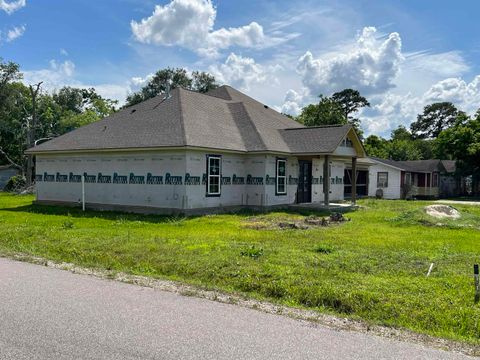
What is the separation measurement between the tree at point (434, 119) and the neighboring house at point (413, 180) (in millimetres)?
40293

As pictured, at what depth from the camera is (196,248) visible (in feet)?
34.6

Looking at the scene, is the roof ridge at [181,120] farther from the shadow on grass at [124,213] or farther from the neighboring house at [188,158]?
the shadow on grass at [124,213]

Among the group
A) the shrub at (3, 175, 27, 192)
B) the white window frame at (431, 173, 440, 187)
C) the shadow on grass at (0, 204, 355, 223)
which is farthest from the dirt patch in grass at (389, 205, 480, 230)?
the shrub at (3, 175, 27, 192)

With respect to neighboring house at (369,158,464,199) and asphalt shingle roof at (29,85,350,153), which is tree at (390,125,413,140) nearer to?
neighboring house at (369,158,464,199)

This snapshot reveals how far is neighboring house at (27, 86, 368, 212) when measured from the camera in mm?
19094

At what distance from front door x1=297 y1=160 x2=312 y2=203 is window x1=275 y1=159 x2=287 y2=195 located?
1.65m

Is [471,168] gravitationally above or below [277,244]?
above

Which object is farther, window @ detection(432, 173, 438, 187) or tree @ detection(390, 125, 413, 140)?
tree @ detection(390, 125, 413, 140)

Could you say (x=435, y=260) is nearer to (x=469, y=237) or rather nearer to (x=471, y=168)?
(x=469, y=237)

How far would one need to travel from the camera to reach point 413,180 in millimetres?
42000

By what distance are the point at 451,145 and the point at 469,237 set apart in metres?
32.0

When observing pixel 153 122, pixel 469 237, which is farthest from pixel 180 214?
pixel 469 237

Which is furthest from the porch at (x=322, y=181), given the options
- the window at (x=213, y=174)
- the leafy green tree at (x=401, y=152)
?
the leafy green tree at (x=401, y=152)

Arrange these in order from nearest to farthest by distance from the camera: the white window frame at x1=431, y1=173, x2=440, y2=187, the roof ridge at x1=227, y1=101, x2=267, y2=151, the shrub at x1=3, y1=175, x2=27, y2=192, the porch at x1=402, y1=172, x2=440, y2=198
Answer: the roof ridge at x1=227, y1=101, x2=267, y2=151 < the porch at x1=402, y1=172, x2=440, y2=198 < the shrub at x1=3, y1=175, x2=27, y2=192 < the white window frame at x1=431, y1=173, x2=440, y2=187
